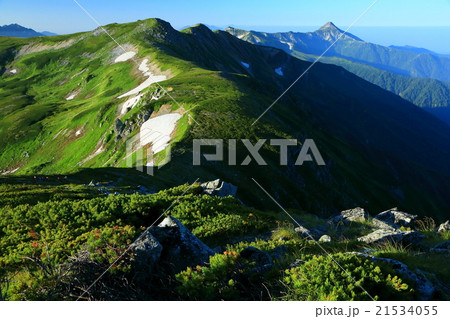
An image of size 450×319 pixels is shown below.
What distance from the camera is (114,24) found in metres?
197

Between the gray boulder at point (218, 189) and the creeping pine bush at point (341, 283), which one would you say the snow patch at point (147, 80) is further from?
the creeping pine bush at point (341, 283)

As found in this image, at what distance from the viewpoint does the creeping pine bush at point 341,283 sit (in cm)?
708

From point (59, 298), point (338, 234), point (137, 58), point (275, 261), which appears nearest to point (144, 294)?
point (59, 298)

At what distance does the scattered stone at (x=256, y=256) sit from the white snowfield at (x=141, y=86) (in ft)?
244

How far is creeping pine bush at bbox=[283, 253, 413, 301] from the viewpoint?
708cm

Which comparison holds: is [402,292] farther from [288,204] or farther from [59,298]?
[288,204]

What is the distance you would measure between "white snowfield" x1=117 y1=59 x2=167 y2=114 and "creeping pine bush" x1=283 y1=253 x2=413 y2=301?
76.4 meters

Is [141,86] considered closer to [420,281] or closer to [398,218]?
[398,218]

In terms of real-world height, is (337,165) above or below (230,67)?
below

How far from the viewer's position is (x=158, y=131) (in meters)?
58.6

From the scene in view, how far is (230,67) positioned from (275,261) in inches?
7377

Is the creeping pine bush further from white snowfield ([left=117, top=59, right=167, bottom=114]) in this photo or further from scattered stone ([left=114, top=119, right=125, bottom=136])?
white snowfield ([left=117, top=59, right=167, bottom=114])

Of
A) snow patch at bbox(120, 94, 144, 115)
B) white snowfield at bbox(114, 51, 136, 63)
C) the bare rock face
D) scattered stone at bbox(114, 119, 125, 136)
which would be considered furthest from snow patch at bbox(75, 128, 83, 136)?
the bare rock face

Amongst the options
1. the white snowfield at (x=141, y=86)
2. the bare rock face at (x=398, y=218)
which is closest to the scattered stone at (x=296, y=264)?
the bare rock face at (x=398, y=218)
